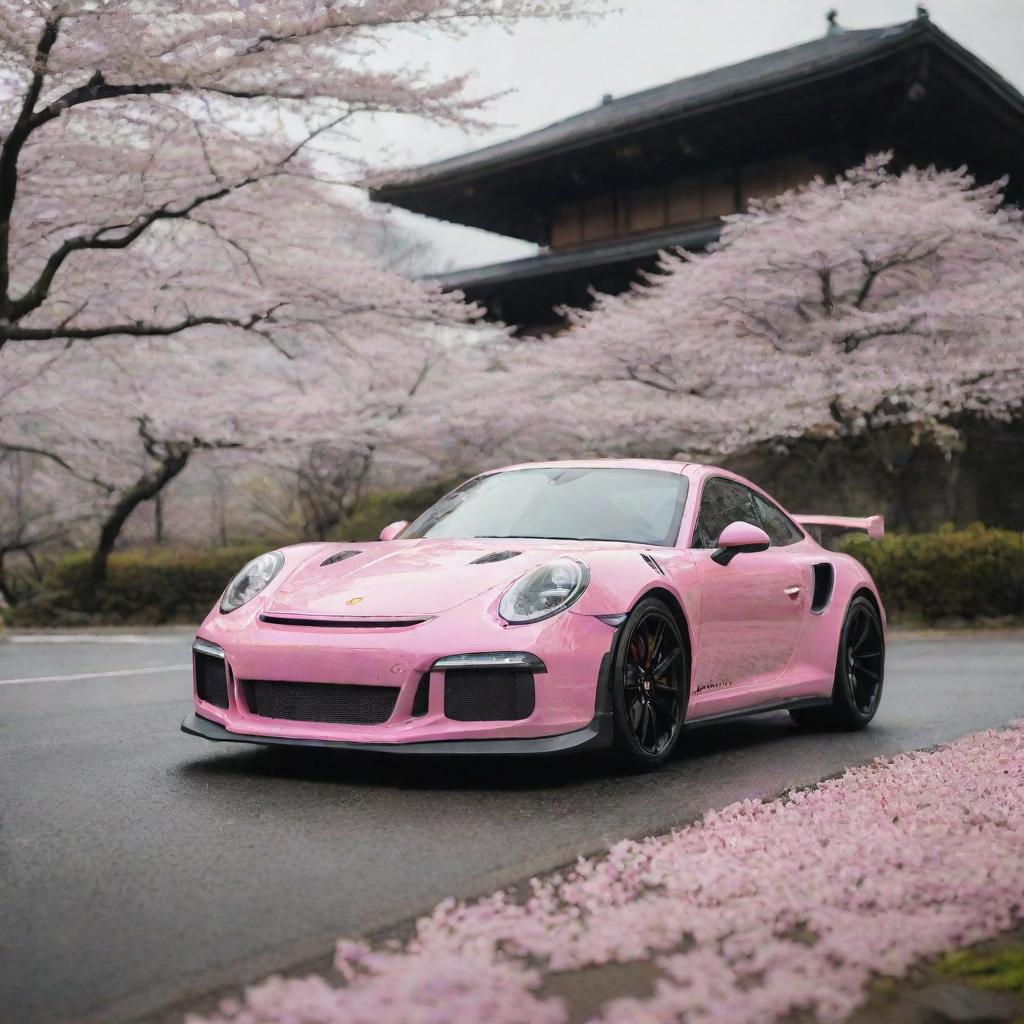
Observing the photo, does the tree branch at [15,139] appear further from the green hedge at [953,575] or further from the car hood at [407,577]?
the green hedge at [953,575]

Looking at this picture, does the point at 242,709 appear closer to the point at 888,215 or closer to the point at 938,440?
the point at 888,215

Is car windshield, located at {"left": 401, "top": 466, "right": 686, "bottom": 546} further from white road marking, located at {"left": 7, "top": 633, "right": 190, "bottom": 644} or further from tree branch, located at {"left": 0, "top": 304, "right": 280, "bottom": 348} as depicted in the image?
white road marking, located at {"left": 7, "top": 633, "right": 190, "bottom": 644}

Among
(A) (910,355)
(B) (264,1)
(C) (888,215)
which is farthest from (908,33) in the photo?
(B) (264,1)

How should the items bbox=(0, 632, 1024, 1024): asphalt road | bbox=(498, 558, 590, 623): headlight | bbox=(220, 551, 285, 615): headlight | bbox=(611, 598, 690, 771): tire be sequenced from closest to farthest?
1. bbox=(0, 632, 1024, 1024): asphalt road
2. bbox=(498, 558, 590, 623): headlight
3. bbox=(611, 598, 690, 771): tire
4. bbox=(220, 551, 285, 615): headlight

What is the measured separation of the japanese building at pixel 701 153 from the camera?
2072 centimetres

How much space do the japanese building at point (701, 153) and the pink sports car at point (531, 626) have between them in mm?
15337

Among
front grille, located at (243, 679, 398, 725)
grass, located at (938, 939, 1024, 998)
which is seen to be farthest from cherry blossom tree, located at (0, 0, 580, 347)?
grass, located at (938, 939, 1024, 998)

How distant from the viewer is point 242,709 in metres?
5.06

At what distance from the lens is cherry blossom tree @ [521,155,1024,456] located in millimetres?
17938

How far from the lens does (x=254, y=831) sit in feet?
13.7

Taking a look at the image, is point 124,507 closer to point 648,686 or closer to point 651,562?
point 651,562

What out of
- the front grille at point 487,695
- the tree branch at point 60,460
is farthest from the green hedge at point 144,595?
the front grille at point 487,695

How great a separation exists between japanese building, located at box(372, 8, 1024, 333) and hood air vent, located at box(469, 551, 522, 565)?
1631cm

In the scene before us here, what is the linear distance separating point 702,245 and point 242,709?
18.1 m
